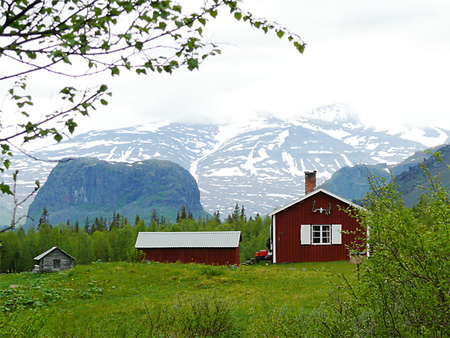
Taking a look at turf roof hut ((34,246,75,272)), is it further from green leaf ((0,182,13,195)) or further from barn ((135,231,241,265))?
green leaf ((0,182,13,195))

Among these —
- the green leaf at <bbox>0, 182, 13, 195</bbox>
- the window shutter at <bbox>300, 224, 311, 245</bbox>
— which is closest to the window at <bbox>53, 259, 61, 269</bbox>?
the window shutter at <bbox>300, 224, 311, 245</bbox>

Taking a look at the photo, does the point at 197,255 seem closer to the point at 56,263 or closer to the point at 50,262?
the point at 56,263

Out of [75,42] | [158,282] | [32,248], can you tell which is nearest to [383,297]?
[75,42]

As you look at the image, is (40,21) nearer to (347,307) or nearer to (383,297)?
(383,297)

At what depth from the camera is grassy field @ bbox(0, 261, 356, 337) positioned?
10334mm

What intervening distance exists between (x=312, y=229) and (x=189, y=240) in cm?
1024

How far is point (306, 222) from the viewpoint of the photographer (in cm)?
3425

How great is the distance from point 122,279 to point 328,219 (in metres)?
17.6

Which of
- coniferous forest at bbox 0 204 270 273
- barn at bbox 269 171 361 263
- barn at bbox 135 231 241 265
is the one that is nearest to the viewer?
barn at bbox 269 171 361 263

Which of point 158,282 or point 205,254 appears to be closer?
point 158,282

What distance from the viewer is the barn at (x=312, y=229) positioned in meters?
33.8

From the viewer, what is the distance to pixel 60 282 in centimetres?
2256

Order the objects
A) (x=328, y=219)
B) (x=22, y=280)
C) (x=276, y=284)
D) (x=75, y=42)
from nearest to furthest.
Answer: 1. (x=75, y=42)
2. (x=276, y=284)
3. (x=22, y=280)
4. (x=328, y=219)

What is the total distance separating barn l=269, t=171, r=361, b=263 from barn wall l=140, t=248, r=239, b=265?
3812 millimetres
